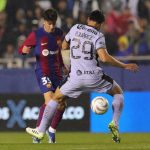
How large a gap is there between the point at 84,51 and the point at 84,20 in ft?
26.4

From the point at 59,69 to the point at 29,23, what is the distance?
7.74m

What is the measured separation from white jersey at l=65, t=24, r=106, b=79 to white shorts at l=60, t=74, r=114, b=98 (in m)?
0.08

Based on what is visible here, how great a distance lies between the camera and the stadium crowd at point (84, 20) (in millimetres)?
20328

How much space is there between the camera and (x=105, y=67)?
1948 centimetres

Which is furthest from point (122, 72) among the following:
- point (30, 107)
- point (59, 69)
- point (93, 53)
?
→ point (93, 53)

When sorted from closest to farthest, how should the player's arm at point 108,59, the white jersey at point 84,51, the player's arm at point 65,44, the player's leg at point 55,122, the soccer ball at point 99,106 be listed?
the player's arm at point 108,59 → the white jersey at point 84,51 → the player's arm at point 65,44 → the soccer ball at point 99,106 → the player's leg at point 55,122

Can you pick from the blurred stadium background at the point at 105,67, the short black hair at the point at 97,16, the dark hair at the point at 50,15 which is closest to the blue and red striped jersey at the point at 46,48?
the dark hair at the point at 50,15

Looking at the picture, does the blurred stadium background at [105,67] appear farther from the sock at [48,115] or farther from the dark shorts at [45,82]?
the sock at [48,115]

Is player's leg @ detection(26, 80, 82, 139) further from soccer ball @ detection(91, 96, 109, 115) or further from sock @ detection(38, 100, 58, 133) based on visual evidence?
soccer ball @ detection(91, 96, 109, 115)

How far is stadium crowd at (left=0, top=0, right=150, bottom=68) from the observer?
20.3 metres

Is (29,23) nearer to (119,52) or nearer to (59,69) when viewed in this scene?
(119,52)

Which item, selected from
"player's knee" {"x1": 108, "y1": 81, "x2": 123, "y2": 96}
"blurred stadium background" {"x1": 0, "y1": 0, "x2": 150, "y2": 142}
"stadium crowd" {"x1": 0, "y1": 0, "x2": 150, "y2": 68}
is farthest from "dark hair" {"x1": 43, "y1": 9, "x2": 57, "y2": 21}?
"stadium crowd" {"x1": 0, "y1": 0, "x2": 150, "y2": 68}

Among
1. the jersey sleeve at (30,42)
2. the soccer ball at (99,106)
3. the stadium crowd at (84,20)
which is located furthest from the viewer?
the stadium crowd at (84,20)

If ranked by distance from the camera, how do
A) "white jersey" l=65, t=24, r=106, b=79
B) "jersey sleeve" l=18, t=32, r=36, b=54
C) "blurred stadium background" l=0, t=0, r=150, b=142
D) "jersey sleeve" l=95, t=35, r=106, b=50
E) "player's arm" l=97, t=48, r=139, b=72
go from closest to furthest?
"player's arm" l=97, t=48, r=139, b=72 < "jersey sleeve" l=95, t=35, r=106, b=50 < "white jersey" l=65, t=24, r=106, b=79 < "jersey sleeve" l=18, t=32, r=36, b=54 < "blurred stadium background" l=0, t=0, r=150, b=142
